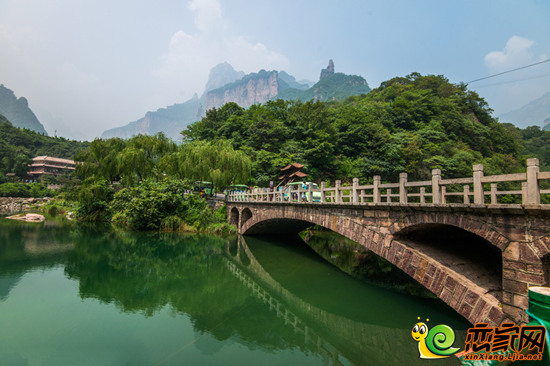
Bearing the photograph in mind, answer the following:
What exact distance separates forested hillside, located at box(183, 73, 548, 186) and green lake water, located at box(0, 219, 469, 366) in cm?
1451

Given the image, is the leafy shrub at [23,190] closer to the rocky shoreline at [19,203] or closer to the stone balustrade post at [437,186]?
the rocky shoreline at [19,203]

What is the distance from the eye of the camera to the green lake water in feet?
18.4

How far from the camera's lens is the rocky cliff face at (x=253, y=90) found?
6107 inches

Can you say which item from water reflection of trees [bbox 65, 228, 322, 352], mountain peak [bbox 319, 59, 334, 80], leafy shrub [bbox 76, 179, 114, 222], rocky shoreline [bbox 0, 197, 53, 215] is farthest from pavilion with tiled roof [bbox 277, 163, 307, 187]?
mountain peak [bbox 319, 59, 334, 80]

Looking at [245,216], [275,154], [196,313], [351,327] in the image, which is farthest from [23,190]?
[351,327]

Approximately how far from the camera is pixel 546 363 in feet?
3.68

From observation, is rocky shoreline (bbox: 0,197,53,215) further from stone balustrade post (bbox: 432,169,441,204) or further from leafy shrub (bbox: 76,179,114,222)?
stone balustrade post (bbox: 432,169,441,204)

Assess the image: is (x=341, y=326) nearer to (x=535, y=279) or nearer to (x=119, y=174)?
(x=535, y=279)

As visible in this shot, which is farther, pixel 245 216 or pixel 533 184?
pixel 245 216

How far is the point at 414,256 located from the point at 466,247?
1.90 metres

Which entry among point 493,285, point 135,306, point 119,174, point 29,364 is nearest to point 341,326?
point 493,285

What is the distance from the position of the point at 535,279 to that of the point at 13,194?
56.3 m

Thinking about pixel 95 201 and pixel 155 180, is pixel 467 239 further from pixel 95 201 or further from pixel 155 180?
pixel 95 201

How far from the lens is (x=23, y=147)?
176ft
